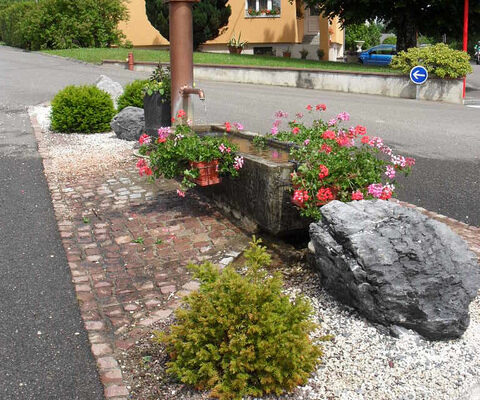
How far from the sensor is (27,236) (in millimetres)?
5992

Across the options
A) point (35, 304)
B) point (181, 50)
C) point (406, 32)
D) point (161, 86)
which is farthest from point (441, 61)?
point (35, 304)

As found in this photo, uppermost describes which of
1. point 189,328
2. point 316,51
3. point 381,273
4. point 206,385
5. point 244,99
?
point 316,51

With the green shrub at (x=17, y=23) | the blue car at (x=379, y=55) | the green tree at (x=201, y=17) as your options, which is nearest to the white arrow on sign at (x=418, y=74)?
the green tree at (x=201, y=17)

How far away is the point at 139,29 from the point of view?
32.9m

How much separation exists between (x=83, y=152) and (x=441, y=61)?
1185 centimetres

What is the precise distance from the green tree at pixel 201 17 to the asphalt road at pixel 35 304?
59.5ft

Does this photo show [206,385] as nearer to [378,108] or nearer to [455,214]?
[455,214]

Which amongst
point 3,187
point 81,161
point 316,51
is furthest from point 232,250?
point 316,51

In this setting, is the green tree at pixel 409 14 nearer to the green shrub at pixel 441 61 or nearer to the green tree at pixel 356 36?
the green shrub at pixel 441 61

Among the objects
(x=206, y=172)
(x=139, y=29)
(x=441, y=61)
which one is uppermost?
(x=139, y=29)

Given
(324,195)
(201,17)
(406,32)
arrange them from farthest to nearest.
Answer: (201,17) → (406,32) → (324,195)

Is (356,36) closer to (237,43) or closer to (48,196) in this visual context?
(237,43)

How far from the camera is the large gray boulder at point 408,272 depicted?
12.2 ft

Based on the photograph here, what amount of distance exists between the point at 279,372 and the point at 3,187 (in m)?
5.70
